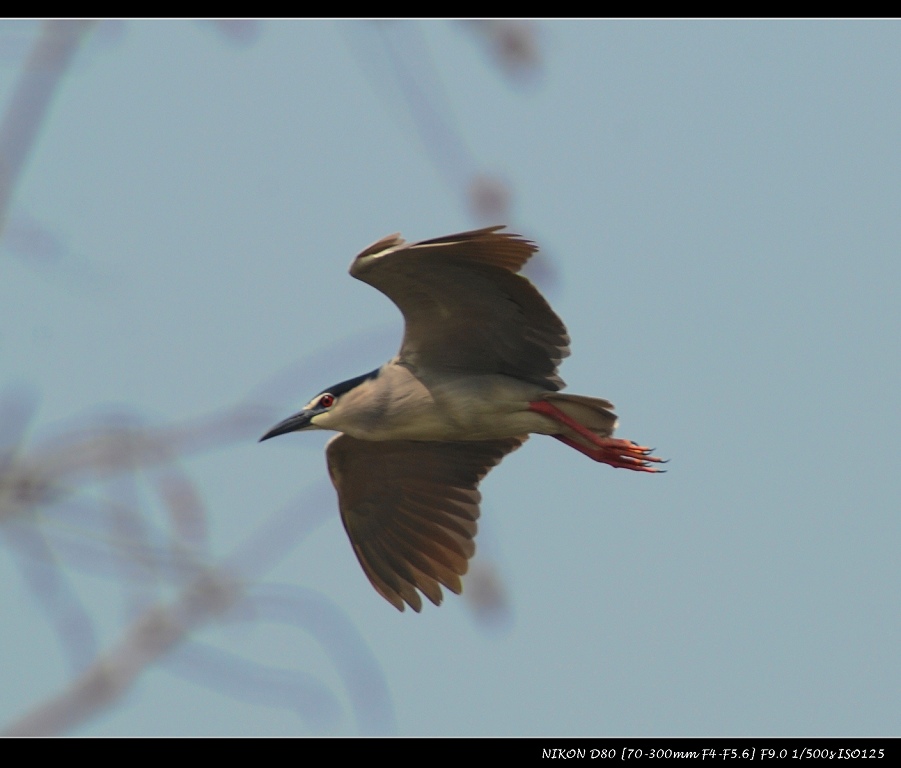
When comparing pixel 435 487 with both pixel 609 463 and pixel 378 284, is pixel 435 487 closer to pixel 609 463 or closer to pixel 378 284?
pixel 609 463

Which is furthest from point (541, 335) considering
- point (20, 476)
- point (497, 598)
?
point (20, 476)

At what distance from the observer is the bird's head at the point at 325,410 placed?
22.6 feet

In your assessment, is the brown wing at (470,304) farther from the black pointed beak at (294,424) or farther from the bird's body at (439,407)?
the black pointed beak at (294,424)

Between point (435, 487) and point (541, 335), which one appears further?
point (435, 487)

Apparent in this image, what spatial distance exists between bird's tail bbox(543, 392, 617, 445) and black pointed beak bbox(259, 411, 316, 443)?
1503mm

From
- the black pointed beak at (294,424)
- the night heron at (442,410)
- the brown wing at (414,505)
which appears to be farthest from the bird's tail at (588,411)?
the black pointed beak at (294,424)

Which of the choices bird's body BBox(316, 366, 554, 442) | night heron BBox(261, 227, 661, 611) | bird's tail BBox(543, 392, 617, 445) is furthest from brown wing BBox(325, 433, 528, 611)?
bird's tail BBox(543, 392, 617, 445)

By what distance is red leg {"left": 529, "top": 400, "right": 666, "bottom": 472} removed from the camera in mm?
6617

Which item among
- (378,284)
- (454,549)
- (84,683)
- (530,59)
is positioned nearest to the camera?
(84,683)

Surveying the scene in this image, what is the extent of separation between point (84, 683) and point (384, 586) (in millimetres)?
5351

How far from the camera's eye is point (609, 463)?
697 cm

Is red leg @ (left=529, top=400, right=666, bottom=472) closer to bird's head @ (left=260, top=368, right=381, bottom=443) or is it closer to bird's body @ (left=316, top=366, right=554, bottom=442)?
bird's body @ (left=316, top=366, right=554, bottom=442)

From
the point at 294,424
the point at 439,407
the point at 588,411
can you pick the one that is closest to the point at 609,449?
the point at 588,411

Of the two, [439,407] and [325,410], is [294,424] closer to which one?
[325,410]
